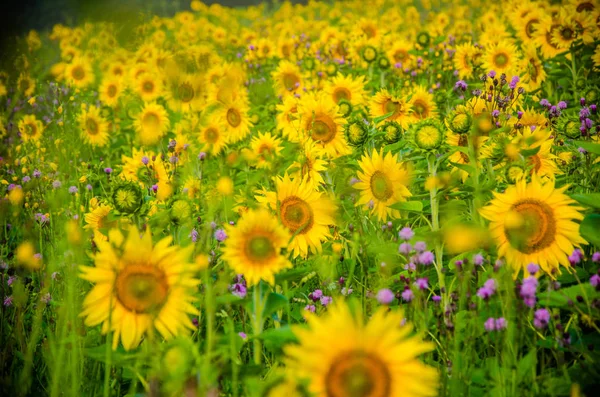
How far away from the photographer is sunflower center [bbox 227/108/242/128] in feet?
14.3

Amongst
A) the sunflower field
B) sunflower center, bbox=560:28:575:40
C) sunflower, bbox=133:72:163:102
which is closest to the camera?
the sunflower field

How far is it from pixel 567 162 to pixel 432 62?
11.6ft

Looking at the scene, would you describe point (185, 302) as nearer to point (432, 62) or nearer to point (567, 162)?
point (567, 162)

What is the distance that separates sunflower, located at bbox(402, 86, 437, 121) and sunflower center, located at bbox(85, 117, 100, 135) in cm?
305

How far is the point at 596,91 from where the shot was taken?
11.0 ft

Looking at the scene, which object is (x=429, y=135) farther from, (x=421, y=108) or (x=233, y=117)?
(x=233, y=117)

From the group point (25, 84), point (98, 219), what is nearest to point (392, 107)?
point (98, 219)

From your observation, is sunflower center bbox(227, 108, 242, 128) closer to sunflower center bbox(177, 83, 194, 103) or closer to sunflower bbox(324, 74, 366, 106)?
sunflower center bbox(177, 83, 194, 103)

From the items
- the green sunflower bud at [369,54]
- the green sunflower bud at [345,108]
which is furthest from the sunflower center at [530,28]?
the green sunflower bud at [345,108]

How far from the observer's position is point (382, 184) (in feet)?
7.86

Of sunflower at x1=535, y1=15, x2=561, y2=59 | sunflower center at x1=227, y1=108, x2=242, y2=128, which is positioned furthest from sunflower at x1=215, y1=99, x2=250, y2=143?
sunflower at x1=535, y1=15, x2=561, y2=59

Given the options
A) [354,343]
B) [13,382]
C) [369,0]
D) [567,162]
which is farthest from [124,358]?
[369,0]

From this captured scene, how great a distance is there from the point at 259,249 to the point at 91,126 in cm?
388

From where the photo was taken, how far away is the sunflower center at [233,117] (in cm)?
437
